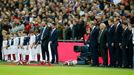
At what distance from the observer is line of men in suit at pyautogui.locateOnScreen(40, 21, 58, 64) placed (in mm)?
27234

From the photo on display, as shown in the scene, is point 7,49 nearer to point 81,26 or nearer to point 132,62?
point 81,26

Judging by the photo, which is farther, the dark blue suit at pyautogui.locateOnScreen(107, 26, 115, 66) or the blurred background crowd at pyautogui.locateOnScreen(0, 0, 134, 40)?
the blurred background crowd at pyautogui.locateOnScreen(0, 0, 134, 40)

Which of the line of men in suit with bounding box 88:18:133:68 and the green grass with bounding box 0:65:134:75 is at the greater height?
the line of men in suit with bounding box 88:18:133:68

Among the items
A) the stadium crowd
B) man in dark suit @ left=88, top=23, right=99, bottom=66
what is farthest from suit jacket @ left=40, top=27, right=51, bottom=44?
man in dark suit @ left=88, top=23, right=99, bottom=66

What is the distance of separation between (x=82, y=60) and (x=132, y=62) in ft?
15.5

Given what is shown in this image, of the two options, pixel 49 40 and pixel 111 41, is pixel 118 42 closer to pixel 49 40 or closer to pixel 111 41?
pixel 111 41

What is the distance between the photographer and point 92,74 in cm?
1728

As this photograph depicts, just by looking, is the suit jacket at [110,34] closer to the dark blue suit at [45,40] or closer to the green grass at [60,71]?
the green grass at [60,71]

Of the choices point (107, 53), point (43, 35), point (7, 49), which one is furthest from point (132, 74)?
point (7, 49)

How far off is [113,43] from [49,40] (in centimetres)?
537

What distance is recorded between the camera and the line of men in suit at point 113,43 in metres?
22.6

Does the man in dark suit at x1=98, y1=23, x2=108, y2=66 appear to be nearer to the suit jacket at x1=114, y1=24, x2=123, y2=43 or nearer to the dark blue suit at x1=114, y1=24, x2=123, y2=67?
the dark blue suit at x1=114, y1=24, x2=123, y2=67

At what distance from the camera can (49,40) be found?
27.7 meters

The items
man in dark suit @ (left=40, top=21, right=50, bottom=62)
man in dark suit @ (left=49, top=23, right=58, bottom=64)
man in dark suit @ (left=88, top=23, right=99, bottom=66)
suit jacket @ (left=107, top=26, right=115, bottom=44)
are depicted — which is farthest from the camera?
man in dark suit @ (left=40, top=21, right=50, bottom=62)
